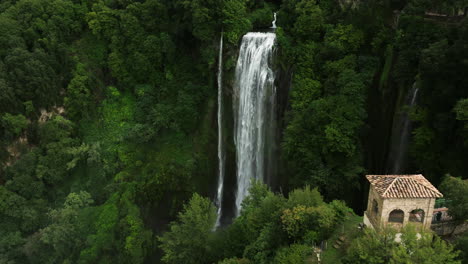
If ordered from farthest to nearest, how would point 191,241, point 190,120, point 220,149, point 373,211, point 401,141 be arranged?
1. point 220,149
2. point 190,120
3. point 401,141
4. point 191,241
5. point 373,211

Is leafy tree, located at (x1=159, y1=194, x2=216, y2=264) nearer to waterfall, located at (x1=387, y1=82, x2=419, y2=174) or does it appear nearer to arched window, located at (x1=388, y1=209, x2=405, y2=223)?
arched window, located at (x1=388, y1=209, x2=405, y2=223)

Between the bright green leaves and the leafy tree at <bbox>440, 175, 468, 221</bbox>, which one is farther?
the bright green leaves

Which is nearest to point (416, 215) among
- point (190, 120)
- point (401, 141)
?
point (401, 141)

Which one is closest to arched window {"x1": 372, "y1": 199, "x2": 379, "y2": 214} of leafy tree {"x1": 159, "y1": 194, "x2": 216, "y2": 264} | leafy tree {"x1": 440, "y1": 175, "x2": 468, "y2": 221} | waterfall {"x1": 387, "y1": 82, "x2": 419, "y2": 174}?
leafy tree {"x1": 440, "y1": 175, "x2": 468, "y2": 221}

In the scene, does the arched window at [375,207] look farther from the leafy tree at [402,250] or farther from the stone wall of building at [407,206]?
the leafy tree at [402,250]

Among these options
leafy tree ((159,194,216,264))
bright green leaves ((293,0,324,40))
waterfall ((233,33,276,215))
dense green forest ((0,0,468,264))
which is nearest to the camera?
dense green forest ((0,0,468,264))

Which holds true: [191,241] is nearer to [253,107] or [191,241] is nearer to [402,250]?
[253,107]
